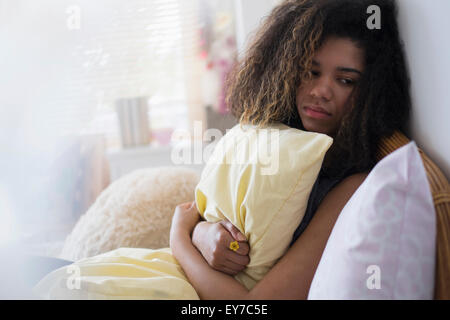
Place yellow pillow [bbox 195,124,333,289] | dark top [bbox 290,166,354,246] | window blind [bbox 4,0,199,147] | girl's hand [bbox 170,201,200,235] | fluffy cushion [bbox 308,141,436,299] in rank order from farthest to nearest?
window blind [bbox 4,0,199,147], girl's hand [bbox 170,201,200,235], dark top [bbox 290,166,354,246], yellow pillow [bbox 195,124,333,289], fluffy cushion [bbox 308,141,436,299]

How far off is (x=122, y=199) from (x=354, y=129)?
0.72 meters

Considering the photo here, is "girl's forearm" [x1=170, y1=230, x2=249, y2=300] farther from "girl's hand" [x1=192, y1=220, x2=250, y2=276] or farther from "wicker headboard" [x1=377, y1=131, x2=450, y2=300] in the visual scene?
"wicker headboard" [x1=377, y1=131, x2=450, y2=300]

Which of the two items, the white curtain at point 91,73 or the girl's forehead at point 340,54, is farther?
the white curtain at point 91,73

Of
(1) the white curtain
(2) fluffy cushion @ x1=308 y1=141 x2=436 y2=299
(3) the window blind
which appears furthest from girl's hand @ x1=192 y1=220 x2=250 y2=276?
(3) the window blind

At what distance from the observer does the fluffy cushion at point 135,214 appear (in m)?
1.10

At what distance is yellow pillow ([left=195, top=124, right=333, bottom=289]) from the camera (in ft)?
2.15

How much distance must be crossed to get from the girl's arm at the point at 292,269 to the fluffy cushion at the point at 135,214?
0.35 meters

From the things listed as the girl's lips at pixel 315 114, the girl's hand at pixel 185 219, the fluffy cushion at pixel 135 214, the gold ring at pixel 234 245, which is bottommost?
the fluffy cushion at pixel 135 214

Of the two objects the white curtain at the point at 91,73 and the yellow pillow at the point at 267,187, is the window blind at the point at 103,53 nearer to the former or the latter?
the white curtain at the point at 91,73

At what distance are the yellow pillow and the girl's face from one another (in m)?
0.17

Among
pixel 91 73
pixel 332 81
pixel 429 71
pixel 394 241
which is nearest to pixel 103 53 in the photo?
pixel 91 73

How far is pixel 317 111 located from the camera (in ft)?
2.88

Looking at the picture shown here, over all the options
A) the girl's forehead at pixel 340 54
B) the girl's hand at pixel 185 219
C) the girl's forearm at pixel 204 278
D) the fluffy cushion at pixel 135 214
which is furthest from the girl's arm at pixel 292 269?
the fluffy cushion at pixel 135 214

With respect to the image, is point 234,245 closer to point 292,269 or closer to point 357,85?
point 292,269
